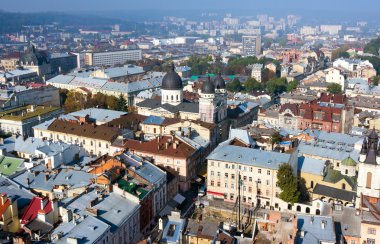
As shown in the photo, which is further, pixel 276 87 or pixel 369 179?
pixel 276 87

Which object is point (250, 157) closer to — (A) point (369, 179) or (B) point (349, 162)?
(B) point (349, 162)

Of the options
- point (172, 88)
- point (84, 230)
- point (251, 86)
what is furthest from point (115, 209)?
point (251, 86)

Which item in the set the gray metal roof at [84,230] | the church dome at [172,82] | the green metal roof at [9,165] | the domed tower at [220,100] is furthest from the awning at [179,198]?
the church dome at [172,82]

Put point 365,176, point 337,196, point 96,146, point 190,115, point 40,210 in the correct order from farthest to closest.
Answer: point 190,115
point 96,146
point 337,196
point 365,176
point 40,210

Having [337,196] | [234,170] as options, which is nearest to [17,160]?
[234,170]

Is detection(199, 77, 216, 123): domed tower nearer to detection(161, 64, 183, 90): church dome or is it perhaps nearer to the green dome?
detection(161, 64, 183, 90): church dome

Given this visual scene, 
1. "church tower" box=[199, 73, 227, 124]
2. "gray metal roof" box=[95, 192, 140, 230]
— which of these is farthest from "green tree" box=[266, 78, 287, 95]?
"gray metal roof" box=[95, 192, 140, 230]

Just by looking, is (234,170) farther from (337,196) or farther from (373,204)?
(373,204)
